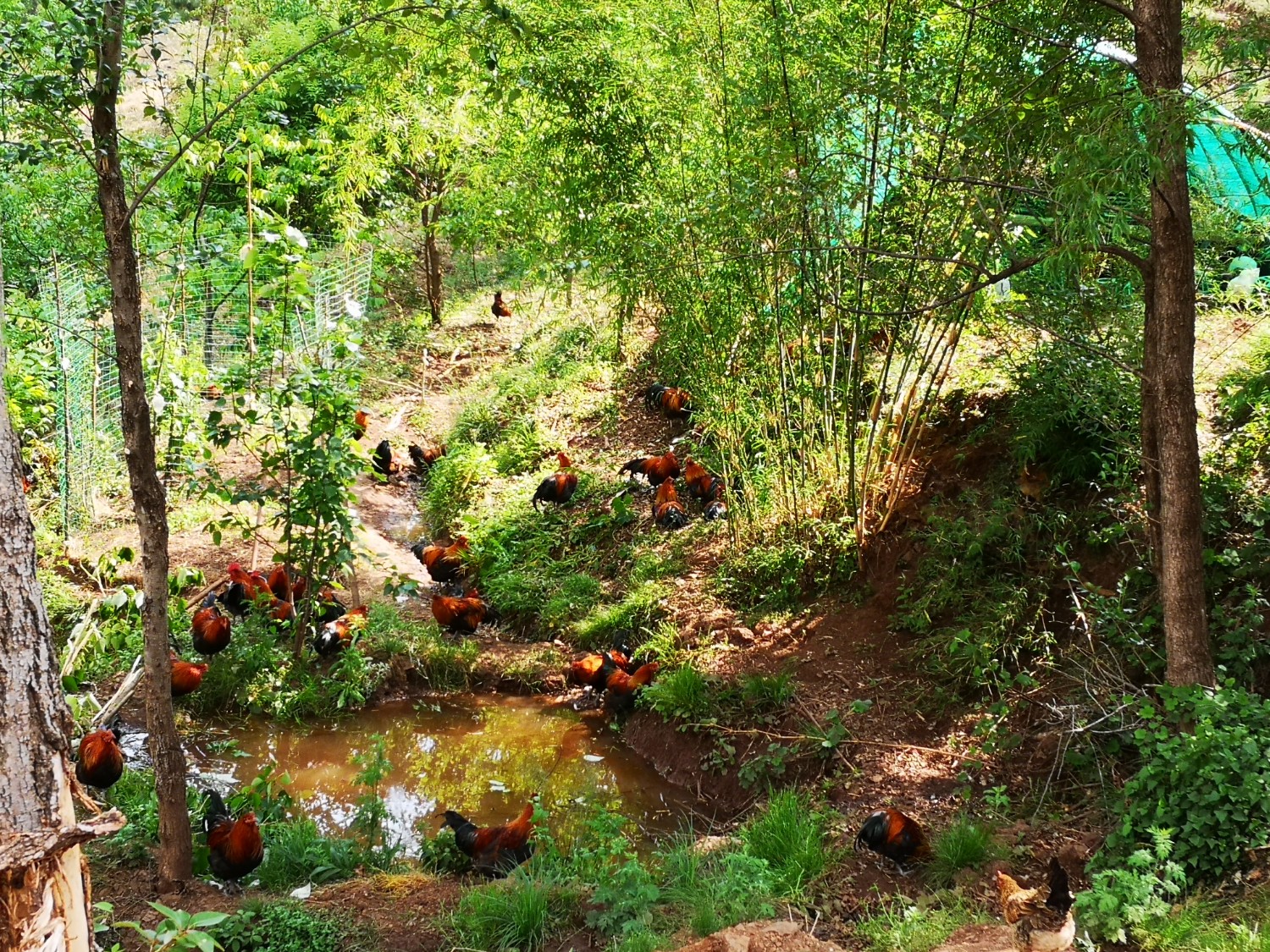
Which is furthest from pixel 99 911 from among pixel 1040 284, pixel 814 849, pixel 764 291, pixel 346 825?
pixel 1040 284

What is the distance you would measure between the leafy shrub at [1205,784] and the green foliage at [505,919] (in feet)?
6.38

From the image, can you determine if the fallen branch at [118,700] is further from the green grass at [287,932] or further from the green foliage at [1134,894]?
the green foliage at [1134,894]

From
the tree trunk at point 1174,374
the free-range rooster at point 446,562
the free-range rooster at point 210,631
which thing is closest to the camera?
the tree trunk at point 1174,374

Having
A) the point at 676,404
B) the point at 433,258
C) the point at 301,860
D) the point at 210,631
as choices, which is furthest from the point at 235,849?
the point at 433,258

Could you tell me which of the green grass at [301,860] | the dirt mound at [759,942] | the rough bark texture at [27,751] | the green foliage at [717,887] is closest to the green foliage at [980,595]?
the green foliage at [717,887]

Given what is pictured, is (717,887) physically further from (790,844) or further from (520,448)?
(520,448)

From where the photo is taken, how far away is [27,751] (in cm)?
198

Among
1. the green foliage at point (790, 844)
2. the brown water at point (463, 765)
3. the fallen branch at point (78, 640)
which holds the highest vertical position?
the fallen branch at point (78, 640)

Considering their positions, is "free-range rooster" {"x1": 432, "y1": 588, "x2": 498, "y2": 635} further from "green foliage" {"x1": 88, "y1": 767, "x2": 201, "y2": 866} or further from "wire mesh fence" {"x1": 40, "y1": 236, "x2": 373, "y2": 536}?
"green foliage" {"x1": 88, "y1": 767, "x2": 201, "y2": 866}

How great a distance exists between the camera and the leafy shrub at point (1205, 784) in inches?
130

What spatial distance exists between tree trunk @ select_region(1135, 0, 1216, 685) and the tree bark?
3370 millimetres

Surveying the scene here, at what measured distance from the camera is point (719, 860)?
397 centimetres

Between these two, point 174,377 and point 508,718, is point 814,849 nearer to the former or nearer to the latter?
point 508,718

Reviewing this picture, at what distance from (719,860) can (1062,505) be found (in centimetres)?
258
